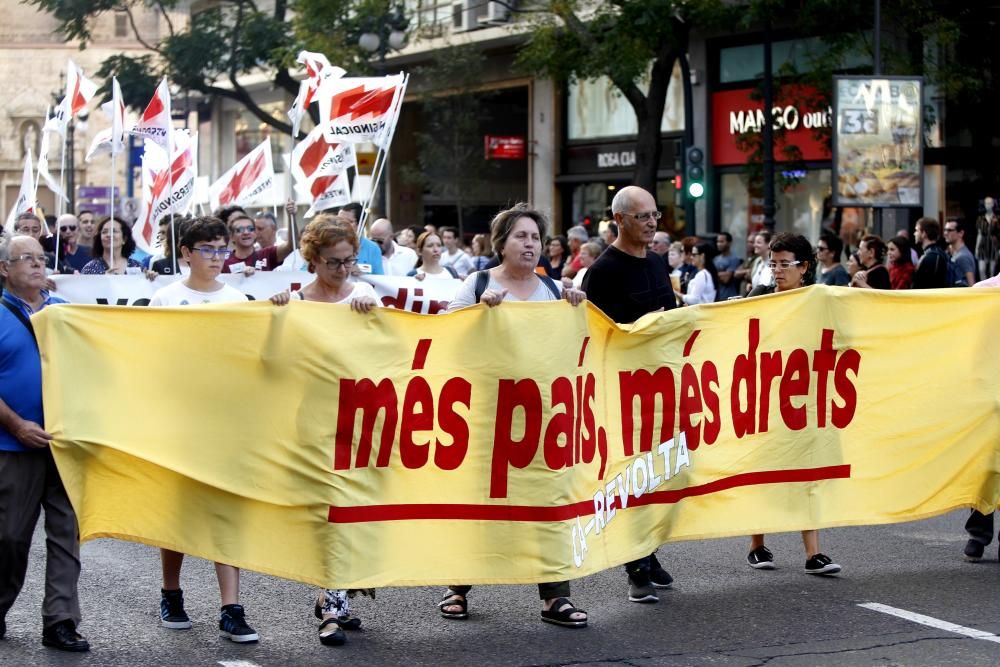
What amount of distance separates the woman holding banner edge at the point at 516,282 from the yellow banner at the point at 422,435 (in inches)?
8.5

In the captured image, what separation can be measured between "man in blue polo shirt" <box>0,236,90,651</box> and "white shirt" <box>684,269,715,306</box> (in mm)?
11003

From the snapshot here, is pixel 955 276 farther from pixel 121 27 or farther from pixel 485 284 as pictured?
pixel 121 27

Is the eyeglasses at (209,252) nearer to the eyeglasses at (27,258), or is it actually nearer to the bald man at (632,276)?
the eyeglasses at (27,258)

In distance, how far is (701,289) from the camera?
1675 cm

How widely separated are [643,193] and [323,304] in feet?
6.30

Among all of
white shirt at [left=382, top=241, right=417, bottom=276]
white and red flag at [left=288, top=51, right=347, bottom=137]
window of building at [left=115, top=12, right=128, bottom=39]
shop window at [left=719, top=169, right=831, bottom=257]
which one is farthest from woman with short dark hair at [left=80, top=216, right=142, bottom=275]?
window of building at [left=115, top=12, right=128, bottom=39]

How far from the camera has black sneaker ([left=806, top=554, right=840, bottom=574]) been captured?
7895mm

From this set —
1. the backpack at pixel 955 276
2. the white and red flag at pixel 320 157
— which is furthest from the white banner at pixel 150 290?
the backpack at pixel 955 276

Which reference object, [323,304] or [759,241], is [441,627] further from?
[759,241]

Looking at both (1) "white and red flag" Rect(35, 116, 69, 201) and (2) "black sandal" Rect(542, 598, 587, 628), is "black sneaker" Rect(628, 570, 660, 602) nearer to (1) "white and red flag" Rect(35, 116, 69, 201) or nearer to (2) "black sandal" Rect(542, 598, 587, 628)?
(2) "black sandal" Rect(542, 598, 587, 628)

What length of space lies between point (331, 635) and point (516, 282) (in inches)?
71.7

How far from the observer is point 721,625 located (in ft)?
22.4

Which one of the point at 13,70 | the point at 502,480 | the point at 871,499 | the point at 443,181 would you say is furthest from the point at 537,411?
the point at 13,70

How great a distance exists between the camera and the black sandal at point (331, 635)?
6410 millimetres
